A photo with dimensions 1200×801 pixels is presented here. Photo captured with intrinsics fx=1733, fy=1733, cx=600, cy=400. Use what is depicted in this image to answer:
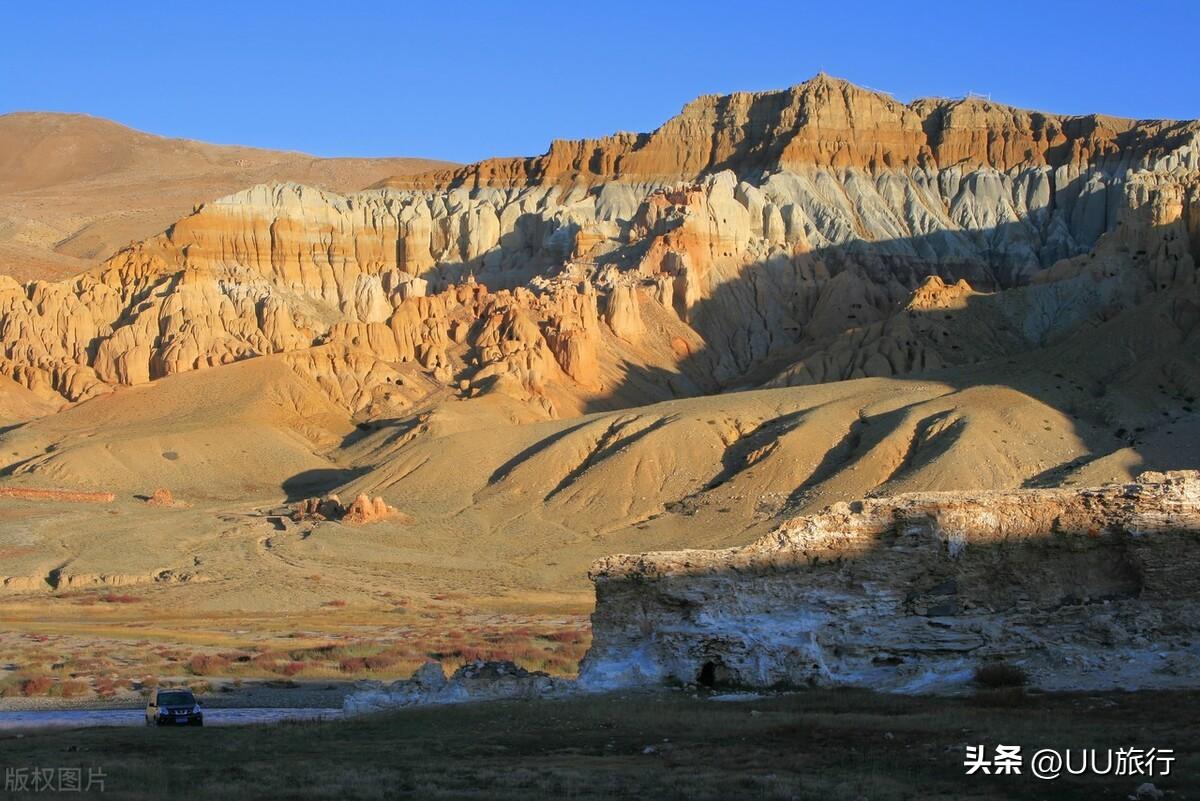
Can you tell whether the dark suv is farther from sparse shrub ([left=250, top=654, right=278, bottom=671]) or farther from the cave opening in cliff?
sparse shrub ([left=250, top=654, right=278, bottom=671])

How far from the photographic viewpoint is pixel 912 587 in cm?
2630

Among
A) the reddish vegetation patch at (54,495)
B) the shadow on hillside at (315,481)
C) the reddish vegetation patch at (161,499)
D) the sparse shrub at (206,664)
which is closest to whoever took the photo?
the sparse shrub at (206,664)

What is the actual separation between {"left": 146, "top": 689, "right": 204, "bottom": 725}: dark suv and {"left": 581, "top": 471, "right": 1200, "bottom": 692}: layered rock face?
6706 millimetres

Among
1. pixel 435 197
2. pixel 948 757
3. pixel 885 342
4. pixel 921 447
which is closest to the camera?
pixel 948 757

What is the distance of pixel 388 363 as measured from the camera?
116438 mm

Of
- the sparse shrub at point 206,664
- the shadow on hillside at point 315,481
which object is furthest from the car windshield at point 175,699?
the shadow on hillside at point 315,481

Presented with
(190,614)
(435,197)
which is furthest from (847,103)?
(190,614)

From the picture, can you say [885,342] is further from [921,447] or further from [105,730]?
[105,730]

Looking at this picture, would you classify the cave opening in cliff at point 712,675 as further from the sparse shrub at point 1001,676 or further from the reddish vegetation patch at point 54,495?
the reddish vegetation patch at point 54,495

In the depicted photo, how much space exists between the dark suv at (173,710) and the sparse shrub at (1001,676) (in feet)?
41.7

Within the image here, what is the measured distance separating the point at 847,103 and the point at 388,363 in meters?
59.6

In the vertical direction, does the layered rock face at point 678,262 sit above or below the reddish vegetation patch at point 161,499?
above

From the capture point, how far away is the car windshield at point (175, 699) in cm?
2877

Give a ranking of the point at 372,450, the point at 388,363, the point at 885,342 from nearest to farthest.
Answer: the point at 372,450 < the point at 885,342 < the point at 388,363
